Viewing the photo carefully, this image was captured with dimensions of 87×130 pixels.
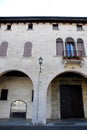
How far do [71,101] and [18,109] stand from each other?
5.32 metres

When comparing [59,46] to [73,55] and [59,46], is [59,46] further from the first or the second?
[73,55]

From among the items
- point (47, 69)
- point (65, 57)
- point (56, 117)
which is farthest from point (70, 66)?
point (56, 117)

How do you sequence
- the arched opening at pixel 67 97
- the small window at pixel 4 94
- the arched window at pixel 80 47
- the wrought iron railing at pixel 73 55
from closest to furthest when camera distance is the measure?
1. the wrought iron railing at pixel 73 55
2. the arched window at pixel 80 47
3. the arched opening at pixel 67 97
4. the small window at pixel 4 94

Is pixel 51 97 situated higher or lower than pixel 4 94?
lower

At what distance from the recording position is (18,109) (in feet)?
39.4

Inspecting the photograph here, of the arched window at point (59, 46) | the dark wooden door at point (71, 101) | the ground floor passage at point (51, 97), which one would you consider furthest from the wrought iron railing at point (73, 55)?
the dark wooden door at point (71, 101)

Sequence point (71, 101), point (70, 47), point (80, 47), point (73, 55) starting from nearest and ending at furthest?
1. point (73, 55)
2. point (80, 47)
3. point (70, 47)
4. point (71, 101)

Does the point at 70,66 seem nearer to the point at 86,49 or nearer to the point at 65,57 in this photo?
the point at 65,57

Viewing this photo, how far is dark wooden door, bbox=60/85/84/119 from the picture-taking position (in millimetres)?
11828

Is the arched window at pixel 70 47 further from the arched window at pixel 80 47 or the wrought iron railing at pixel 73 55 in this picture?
the arched window at pixel 80 47

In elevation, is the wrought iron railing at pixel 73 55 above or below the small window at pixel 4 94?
above

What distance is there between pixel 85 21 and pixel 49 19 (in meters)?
3.84

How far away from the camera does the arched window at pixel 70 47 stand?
11492mm

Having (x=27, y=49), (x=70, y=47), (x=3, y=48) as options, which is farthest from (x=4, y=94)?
(x=70, y=47)
